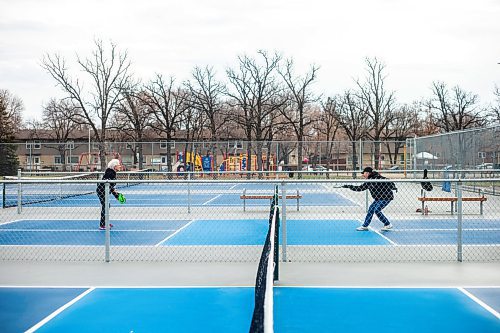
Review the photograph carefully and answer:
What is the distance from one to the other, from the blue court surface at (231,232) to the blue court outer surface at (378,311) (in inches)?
146

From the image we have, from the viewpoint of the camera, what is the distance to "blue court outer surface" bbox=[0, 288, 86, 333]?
5668 mm

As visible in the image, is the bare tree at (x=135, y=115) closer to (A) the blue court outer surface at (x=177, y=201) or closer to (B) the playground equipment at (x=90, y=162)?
(B) the playground equipment at (x=90, y=162)

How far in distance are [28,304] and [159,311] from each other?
5.69ft

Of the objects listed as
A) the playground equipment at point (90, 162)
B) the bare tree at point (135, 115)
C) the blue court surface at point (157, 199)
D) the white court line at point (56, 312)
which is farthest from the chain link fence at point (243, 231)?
the bare tree at point (135, 115)

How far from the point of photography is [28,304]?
639cm

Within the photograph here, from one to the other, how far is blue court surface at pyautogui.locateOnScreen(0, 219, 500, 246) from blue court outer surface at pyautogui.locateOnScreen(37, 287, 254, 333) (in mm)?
3769

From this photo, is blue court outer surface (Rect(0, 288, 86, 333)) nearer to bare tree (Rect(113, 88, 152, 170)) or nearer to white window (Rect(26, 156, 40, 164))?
white window (Rect(26, 156, 40, 164))

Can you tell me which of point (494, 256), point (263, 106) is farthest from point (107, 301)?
point (263, 106)

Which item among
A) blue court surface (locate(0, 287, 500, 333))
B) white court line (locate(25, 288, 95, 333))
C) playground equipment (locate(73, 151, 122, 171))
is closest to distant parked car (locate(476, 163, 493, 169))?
blue court surface (locate(0, 287, 500, 333))

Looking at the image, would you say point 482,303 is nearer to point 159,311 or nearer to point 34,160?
point 159,311

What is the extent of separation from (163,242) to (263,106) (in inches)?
1623

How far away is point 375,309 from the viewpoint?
6.12 m

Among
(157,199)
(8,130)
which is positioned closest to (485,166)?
(157,199)

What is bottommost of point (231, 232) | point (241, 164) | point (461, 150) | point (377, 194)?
point (231, 232)
